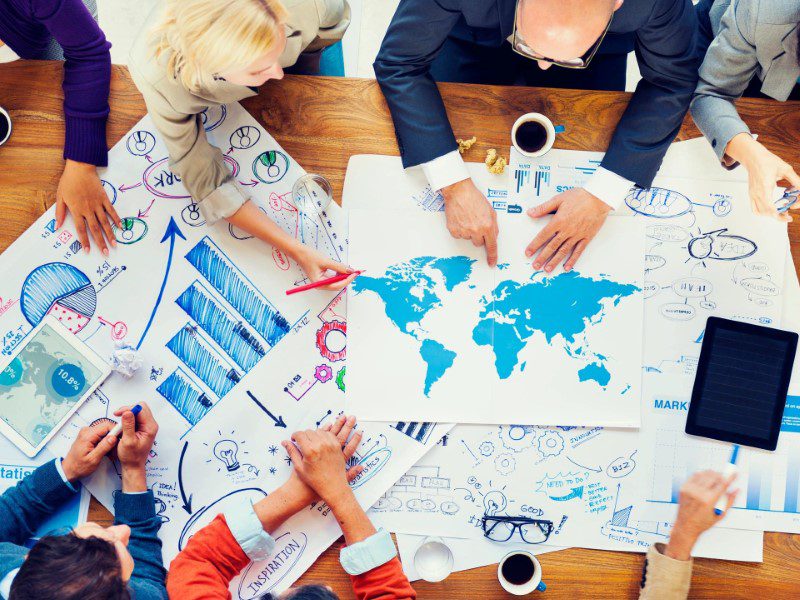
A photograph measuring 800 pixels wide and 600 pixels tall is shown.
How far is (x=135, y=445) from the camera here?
1.36m

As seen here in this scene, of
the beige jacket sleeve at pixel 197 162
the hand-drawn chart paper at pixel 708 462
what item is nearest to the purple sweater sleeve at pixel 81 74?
the beige jacket sleeve at pixel 197 162

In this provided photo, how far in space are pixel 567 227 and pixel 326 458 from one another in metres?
0.68

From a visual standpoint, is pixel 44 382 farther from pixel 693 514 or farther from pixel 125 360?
pixel 693 514

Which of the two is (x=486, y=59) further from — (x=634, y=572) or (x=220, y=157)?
(x=634, y=572)

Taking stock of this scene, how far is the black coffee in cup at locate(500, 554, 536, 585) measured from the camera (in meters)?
1.37

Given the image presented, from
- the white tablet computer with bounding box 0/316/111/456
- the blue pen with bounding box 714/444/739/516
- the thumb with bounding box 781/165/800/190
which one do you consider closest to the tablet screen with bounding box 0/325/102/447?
the white tablet computer with bounding box 0/316/111/456

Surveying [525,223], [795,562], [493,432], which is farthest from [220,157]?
[795,562]

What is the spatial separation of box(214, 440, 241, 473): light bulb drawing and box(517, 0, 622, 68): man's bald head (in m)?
0.97

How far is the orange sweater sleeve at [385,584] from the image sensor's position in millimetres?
1329

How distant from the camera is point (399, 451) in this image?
1.42m

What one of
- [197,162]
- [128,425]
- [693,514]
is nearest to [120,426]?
[128,425]

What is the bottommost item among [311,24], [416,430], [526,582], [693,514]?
[526,582]

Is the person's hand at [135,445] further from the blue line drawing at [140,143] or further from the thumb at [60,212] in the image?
the blue line drawing at [140,143]

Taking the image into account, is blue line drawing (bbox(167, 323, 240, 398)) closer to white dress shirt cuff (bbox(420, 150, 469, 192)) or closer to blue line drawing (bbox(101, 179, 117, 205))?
blue line drawing (bbox(101, 179, 117, 205))
